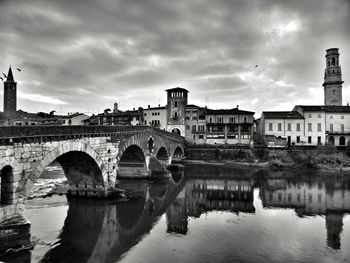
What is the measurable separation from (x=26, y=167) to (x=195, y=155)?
45.2 metres

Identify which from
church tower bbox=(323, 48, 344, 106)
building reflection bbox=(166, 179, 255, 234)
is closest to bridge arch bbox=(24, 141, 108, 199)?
building reflection bbox=(166, 179, 255, 234)

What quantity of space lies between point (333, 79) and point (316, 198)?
4762 centimetres

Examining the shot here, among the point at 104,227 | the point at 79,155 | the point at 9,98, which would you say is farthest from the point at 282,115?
the point at 9,98

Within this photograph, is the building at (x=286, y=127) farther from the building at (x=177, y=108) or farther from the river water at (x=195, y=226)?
the river water at (x=195, y=226)

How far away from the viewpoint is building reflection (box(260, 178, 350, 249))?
20.4 metres

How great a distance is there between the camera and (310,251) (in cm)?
1501

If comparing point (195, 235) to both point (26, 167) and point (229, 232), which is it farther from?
point (26, 167)

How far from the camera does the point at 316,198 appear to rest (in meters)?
28.3

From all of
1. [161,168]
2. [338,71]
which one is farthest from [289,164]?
[338,71]

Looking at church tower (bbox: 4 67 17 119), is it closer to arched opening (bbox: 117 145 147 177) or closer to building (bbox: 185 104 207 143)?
arched opening (bbox: 117 145 147 177)

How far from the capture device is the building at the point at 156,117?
6694 cm

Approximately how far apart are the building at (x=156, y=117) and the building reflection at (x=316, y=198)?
3352 centimetres

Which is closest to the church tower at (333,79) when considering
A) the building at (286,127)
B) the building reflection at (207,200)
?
the building at (286,127)

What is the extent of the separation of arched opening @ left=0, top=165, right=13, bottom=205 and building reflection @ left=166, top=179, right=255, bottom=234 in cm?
966
